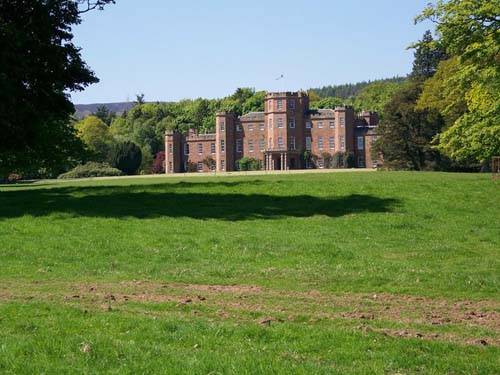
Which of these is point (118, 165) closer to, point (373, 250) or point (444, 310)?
point (373, 250)

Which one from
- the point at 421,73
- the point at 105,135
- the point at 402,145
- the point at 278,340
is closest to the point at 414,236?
the point at 278,340

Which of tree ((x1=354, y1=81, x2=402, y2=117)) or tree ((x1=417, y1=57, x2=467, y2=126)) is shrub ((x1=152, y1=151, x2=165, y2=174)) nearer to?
tree ((x1=354, y1=81, x2=402, y2=117))

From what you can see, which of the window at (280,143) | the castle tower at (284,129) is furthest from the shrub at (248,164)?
the window at (280,143)

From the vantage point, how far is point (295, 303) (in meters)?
11.0

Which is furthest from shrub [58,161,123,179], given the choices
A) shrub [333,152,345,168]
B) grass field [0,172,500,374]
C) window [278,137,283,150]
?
grass field [0,172,500,374]

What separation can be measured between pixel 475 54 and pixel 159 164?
92.4 meters

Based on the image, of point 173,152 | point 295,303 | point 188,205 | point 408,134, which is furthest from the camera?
point 173,152

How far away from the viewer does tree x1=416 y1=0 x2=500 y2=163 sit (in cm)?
2798

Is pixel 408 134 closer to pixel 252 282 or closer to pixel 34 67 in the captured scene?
pixel 34 67

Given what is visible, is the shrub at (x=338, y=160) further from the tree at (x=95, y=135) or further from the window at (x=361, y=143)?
the tree at (x=95, y=135)

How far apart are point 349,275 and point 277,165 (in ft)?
303

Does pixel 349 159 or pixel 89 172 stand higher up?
pixel 349 159

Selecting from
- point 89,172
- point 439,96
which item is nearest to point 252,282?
point 439,96

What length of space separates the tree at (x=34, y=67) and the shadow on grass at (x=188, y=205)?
9.04 feet
